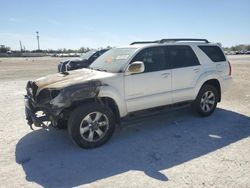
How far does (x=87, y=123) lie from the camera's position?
15.4ft

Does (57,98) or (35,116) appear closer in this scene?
(57,98)

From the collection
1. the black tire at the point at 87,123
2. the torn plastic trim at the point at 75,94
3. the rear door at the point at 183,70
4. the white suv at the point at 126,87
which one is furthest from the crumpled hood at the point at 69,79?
the rear door at the point at 183,70

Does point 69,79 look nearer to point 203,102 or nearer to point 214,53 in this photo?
point 203,102

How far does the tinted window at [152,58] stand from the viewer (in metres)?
5.45

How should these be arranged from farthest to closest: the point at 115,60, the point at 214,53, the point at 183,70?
the point at 214,53 < the point at 183,70 < the point at 115,60

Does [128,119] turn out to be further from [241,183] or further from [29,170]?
[241,183]

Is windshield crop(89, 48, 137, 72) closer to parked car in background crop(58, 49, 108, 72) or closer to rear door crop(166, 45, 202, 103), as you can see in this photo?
rear door crop(166, 45, 202, 103)

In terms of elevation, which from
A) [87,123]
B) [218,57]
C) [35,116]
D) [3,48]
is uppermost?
[3,48]

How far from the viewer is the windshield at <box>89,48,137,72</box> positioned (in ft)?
17.4

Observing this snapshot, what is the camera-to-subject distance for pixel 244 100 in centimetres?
841

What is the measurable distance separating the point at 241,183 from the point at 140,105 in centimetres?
239

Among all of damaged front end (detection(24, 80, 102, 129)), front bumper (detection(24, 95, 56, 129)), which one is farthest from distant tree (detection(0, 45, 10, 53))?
damaged front end (detection(24, 80, 102, 129))

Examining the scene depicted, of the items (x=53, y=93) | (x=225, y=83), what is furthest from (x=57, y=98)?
(x=225, y=83)

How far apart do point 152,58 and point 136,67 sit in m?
0.73
